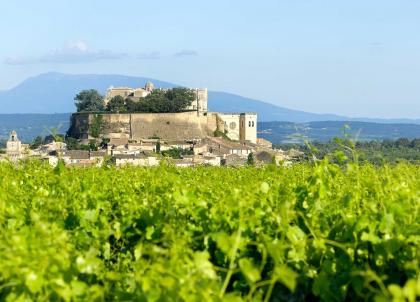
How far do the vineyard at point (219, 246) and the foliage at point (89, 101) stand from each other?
8965 cm

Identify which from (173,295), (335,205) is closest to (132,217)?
(335,205)

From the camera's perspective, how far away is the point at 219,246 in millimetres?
3641

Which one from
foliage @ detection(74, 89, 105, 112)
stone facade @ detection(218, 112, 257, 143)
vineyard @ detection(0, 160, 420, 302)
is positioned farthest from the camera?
foliage @ detection(74, 89, 105, 112)

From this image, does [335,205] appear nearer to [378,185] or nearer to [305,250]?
[378,185]

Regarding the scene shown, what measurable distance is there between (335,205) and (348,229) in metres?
1.01

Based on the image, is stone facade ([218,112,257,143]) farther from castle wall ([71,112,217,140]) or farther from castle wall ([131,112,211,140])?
castle wall ([131,112,211,140])

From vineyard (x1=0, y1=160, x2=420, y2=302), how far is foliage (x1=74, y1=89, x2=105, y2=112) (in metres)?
89.6

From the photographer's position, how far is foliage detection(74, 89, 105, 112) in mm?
95613

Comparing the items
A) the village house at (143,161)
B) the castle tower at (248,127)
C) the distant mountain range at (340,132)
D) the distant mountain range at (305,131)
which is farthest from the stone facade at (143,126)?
the village house at (143,161)

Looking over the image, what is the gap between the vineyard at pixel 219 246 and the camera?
10.6ft

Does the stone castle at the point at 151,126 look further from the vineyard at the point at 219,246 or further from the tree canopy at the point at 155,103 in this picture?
the vineyard at the point at 219,246

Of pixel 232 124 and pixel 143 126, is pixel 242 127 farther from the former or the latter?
pixel 143 126

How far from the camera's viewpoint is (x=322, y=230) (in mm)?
4914

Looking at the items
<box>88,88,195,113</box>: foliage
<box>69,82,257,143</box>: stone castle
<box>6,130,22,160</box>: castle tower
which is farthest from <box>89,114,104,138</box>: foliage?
<box>6,130,22,160</box>: castle tower
